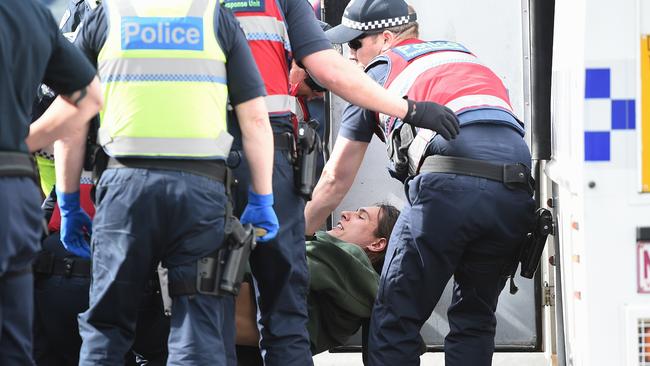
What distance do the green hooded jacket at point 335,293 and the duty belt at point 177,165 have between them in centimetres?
112

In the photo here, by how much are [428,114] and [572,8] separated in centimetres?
87

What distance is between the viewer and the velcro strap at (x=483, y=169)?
4.44 m

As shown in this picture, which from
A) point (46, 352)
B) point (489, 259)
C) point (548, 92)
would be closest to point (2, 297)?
point (46, 352)

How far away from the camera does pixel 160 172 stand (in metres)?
3.73

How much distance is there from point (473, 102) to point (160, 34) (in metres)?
1.38

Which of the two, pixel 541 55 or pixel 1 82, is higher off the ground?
pixel 1 82

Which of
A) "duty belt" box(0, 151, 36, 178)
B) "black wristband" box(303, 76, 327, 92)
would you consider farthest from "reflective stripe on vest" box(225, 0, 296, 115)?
"black wristband" box(303, 76, 327, 92)

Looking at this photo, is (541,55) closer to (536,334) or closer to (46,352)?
(536,334)

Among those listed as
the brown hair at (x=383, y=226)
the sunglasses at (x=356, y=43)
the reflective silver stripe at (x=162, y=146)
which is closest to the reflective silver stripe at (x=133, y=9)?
the reflective silver stripe at (x=162, y=146)

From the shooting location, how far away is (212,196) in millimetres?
3793

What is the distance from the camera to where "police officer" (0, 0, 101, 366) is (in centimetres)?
307

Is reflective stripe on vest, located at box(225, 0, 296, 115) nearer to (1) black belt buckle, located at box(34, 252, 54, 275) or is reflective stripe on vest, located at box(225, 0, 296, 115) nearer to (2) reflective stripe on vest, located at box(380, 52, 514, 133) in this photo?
(2) reflective stripe on vest, located at box(380, 52, 514, 133)

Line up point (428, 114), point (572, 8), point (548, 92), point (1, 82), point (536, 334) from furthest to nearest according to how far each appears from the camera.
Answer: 1. point (536, 334)
2. point (548, 92)
3. point (428, 114)
4. point (572, 8)
5. point (1, 82)

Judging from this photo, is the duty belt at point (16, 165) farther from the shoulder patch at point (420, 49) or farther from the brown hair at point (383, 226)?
the brown hair at point (383, 226)
